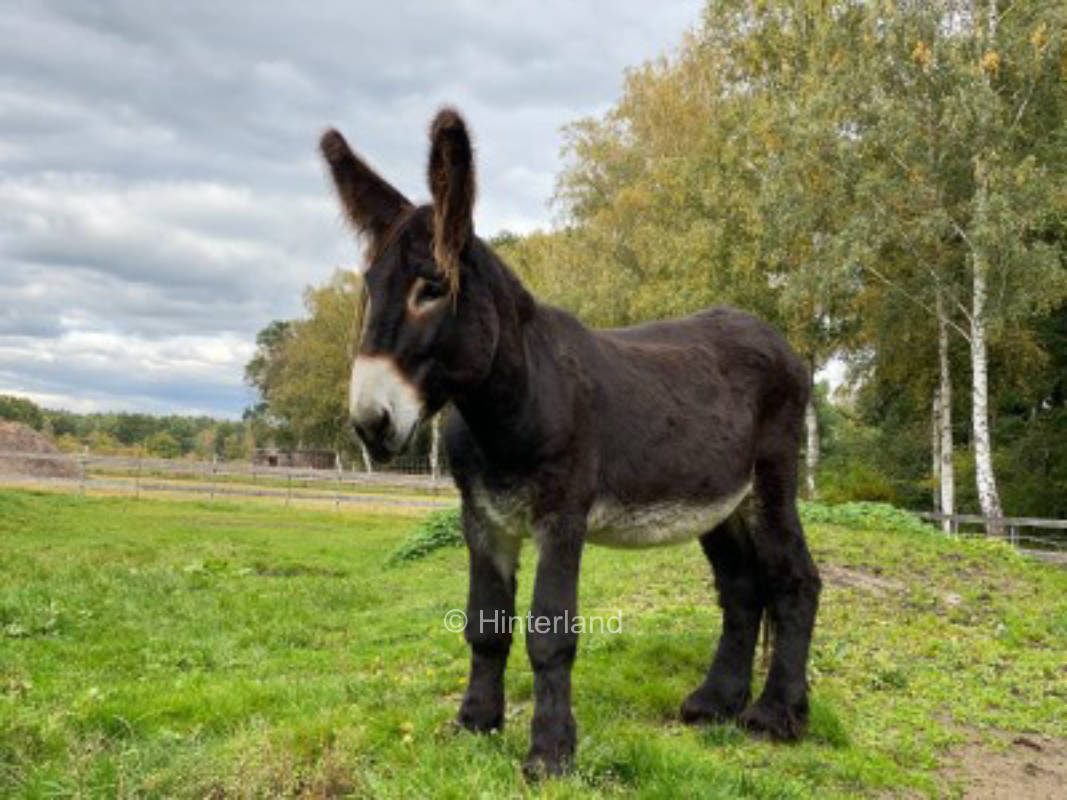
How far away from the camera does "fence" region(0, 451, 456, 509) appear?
108ft

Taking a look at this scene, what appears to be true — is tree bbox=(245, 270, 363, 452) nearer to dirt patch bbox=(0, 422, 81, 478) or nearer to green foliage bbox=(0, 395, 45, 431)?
dirt patch bbox=(0, 422, 81, 478)

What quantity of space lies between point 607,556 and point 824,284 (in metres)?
11.8

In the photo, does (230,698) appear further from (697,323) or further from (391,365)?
(697,323)

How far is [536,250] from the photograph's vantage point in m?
50.6

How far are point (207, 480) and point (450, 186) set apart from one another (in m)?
45.7

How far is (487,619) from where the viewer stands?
4.56 metres

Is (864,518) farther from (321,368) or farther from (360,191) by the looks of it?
(321,368)

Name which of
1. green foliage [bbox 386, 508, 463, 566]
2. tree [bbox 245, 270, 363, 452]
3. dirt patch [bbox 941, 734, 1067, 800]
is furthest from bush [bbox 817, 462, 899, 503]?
Result: tree [bbox 245, 270, 363, 452]

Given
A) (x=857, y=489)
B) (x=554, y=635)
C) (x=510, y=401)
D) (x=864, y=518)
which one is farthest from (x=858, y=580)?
(x=857, y=489)

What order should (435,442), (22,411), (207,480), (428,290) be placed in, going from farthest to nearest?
Answer: 1. (22,411)
2. (207,480)
3. (435,442)
4. (428,290)

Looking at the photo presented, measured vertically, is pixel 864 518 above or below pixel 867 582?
above

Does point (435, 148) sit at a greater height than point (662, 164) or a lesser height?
lesser

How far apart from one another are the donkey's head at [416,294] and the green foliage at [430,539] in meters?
13.6

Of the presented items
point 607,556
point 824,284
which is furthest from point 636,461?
point 824,284
